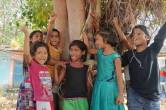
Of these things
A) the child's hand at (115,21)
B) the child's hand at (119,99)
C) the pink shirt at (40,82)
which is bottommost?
the child's hand at (119,99)

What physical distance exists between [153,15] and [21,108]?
5.05ft

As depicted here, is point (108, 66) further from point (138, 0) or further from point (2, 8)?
point (2, 8)

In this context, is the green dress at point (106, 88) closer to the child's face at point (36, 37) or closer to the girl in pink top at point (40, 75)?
the girl in pink top at point (40, 75)

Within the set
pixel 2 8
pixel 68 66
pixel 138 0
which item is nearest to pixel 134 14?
pixel 138 0

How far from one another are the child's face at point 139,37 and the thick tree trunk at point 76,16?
0.56 metres

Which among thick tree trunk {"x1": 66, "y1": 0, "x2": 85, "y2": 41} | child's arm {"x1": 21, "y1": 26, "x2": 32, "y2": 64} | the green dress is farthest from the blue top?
child's arm {"x1": 21, "y1": 26, "x2": 32, "y2": 64}

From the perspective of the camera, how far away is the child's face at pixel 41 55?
344 centimetres

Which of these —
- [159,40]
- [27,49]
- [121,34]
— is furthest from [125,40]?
[27,49]

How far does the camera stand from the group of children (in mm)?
3412

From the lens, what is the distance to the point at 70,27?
3.84 m

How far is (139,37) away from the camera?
3.48 meters

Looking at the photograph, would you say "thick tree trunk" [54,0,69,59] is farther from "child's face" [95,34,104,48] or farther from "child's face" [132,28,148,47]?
"child's face" [132,28,148,47]

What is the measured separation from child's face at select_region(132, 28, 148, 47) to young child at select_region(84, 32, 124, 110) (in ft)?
0.68

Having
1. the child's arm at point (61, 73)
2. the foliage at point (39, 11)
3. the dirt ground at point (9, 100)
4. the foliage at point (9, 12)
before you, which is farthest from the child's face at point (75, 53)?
the dirt ground at point (9, 100)
